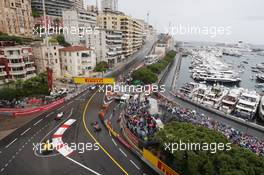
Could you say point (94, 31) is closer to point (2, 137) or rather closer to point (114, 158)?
point (2, 137)

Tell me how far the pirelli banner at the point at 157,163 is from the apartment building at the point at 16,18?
8345 cm

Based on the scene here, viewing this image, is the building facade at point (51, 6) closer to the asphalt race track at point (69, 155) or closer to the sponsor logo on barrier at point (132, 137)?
the asphalt race track at point (69, 155)

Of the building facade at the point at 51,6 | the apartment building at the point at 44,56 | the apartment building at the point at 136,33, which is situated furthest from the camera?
the apartment building at the point at 136,33

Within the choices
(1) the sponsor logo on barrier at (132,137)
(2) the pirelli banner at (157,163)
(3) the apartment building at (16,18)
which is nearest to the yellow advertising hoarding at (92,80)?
(1) the sponsor logo on barrier at (132,137)

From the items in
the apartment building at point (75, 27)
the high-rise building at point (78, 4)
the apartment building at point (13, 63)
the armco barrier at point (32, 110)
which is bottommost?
the armco barrier at point (32, 110)

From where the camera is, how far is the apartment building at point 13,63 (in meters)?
47.6

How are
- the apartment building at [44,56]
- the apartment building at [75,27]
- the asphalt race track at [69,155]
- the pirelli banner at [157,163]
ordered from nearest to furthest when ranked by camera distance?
the pirelli banner at [157,163] → the asphalt race track at [69,155] → the apartment building at [44,56] → the apartment building at [75,27]

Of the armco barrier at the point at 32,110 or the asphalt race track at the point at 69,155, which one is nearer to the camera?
the asphalt race track at the point at 69,155

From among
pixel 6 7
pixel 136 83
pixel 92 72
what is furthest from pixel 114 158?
pixel 6 7

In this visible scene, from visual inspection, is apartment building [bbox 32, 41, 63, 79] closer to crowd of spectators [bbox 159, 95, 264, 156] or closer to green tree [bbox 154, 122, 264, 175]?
crowd of spectators [bbox 159, 95, 264, 156]

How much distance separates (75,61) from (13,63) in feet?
70.4

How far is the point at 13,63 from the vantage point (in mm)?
48812

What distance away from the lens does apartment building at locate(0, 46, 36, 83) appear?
156ft

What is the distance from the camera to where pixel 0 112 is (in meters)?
→ 38.6
